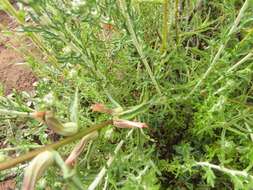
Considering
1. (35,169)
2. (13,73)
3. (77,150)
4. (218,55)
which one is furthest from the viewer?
(13,73)

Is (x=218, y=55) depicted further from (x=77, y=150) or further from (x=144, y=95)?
(x=77, y=150)

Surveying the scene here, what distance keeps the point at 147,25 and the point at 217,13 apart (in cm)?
28

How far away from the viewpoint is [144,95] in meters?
1.12

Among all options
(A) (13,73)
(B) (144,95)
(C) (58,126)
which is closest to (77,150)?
(C) (58,126)

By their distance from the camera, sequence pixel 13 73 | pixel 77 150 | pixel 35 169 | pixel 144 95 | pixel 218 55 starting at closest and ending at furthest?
pixel 35 169
pixel 77 150
pixel 218 55
pixel 144 95
pixel 13 73

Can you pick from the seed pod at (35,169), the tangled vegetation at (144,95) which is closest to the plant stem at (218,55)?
the tangled vegetation at (144,95)

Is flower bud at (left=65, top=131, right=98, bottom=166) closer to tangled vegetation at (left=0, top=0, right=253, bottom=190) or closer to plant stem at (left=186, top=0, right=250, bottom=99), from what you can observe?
tangled vegetation at (left=0, top=0, right=253, bottom=190)

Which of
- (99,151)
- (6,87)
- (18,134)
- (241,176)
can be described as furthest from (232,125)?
(6,87)

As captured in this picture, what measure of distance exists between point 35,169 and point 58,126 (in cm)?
9

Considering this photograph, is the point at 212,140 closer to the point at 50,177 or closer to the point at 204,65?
the point at 204,65

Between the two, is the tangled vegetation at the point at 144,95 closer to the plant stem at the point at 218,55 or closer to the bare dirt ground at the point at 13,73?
the plant stem at the point at 218,55

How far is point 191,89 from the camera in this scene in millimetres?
1144

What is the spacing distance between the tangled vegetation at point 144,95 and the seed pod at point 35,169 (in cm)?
7

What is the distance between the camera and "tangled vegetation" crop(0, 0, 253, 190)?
874mm
